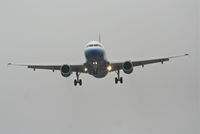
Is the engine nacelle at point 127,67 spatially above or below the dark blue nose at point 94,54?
below

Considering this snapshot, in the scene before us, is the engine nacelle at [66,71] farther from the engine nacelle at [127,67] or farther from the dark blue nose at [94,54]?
the engine nacelle at [127,67]

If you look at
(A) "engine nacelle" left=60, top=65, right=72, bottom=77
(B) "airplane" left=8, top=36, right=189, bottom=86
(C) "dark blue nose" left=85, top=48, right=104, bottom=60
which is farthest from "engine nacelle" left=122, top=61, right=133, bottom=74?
(A) "engine nacelle" left=60, top=65, right=72, bottom=77

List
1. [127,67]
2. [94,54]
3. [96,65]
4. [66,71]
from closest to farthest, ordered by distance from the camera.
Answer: [94,54] < [96,65] < [66,71] < [127,67]

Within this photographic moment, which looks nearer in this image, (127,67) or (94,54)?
(94,54)

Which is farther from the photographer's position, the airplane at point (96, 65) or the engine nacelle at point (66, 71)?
the engine nacelle at point (66, 71)

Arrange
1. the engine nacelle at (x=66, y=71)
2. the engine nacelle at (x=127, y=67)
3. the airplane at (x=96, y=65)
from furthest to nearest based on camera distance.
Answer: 1. the engine nacelle at (x=127, y=67)
2. the engine nacelle at (x=66, y=71)
3. the airplane at (x=96, y=65)

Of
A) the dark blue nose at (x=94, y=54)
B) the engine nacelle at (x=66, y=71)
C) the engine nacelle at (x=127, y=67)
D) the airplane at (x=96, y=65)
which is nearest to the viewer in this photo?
the dark blue nose at (x=94, y=54)

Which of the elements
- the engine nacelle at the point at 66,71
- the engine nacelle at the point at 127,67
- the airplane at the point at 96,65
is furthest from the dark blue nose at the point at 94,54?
the engine nacelle at the point at 127,67

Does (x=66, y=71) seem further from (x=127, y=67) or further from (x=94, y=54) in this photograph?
(x=127, y=67)

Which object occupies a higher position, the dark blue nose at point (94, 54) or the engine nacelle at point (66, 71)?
the dark blue nose at point (94, 54)

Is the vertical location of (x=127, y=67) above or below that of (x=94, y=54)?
below

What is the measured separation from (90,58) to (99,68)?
7.06ft

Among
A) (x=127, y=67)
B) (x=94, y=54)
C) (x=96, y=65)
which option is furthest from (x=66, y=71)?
(x=127, y=67)

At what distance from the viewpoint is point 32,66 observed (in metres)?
42.8
